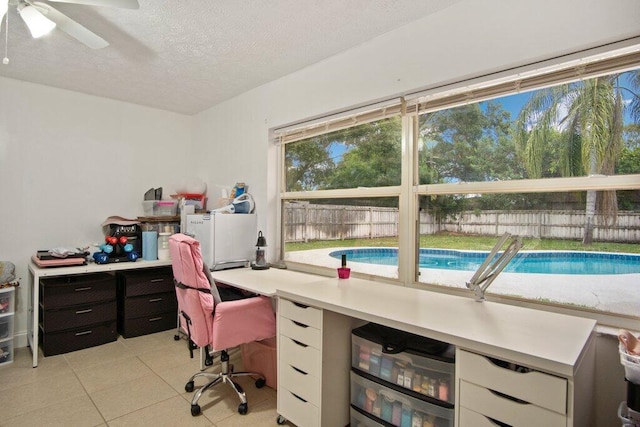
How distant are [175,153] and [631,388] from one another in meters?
4.56

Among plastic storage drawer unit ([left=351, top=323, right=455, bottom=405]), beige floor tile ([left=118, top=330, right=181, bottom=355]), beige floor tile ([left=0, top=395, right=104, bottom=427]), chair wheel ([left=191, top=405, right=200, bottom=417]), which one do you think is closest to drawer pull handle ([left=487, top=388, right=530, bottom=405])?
plastic storage drawer unit ([left=351, top=323, right=455, bottom=405])

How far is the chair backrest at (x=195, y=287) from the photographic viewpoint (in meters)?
2.13

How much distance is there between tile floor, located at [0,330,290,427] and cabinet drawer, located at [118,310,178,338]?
10.9 inches

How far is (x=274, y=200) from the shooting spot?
3.37 meters

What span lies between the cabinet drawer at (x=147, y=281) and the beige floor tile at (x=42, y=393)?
2.98ft

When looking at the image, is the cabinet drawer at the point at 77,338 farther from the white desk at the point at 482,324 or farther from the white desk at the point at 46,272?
the white desk at the point at 482,324

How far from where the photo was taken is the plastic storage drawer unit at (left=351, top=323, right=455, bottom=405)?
5.23 feet

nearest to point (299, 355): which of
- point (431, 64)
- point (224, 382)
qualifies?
point (224, 382)

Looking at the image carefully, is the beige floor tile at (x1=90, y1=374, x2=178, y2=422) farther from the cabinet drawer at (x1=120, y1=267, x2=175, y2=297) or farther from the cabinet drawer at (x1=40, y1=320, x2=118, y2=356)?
the cabinet drawer at (x1=120, y1=267, x2=175, y2=297)

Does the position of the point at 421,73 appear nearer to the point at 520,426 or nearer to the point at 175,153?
the point at 520,426

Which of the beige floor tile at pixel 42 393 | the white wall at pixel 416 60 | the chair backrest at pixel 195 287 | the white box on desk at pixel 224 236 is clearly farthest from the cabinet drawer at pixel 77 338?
the white wall at pixel 416 60

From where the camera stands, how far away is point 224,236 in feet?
10.1

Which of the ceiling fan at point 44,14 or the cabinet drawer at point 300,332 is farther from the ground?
the ceiling fan at point 44,14

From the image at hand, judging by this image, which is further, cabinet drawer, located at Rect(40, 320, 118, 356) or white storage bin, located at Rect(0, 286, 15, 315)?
cabinet drawer, located at Rect(40, 320, 118, 356)
